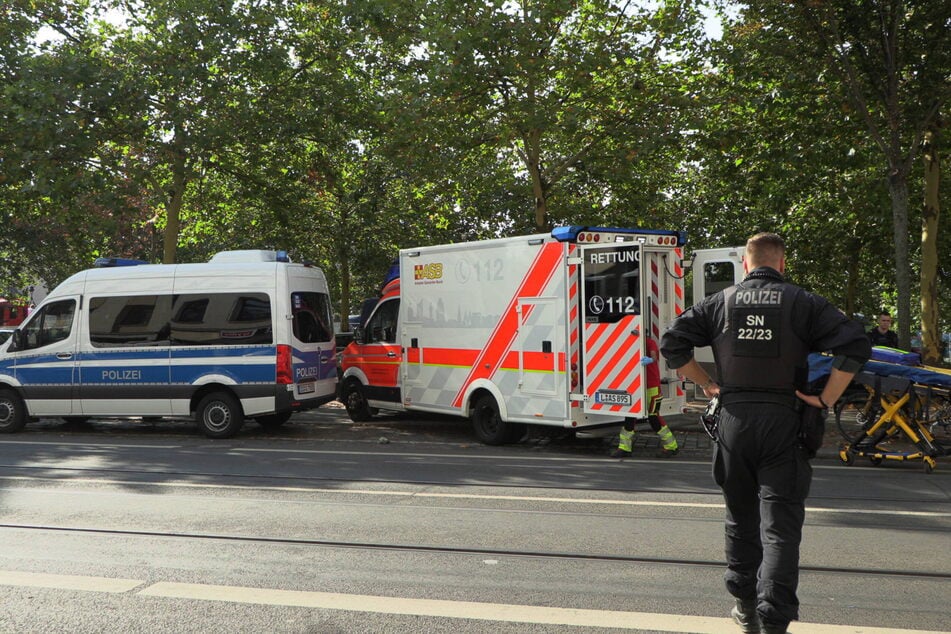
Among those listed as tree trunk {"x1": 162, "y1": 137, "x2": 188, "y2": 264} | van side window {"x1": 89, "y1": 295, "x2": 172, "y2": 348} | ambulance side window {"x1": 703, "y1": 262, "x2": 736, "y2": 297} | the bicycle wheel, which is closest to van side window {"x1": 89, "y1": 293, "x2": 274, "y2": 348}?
van side window {"x1": 89, "y1": 295, "x2": 172, "y2": 348}

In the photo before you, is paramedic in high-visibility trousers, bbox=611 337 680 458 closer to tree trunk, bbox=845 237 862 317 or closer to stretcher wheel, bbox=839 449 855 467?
stretcher wheel, bbox=839 449 855 467

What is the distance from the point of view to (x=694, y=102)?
14797 millimetres

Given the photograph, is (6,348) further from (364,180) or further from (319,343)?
(364,180)

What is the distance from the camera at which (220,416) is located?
11.9 metres

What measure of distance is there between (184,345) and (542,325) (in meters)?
5.19

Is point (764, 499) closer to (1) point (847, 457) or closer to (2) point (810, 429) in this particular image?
(2) point (810, 429)

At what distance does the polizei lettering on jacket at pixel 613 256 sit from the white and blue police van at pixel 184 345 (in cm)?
439

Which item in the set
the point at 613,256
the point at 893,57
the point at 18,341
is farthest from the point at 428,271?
the point at 893,57

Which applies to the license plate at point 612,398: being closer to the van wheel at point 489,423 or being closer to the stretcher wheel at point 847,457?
the van wheel at point 489,423

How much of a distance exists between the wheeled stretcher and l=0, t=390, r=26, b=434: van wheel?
1114cm

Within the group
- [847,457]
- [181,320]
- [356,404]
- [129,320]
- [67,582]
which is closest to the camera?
[67,582]

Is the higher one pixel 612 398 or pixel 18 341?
pixel 18 341

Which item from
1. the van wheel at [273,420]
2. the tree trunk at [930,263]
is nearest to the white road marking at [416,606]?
the van wheel at [273,420]

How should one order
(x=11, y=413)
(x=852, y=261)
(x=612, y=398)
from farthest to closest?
(x=852, y=261) < (x=11, y=413) < (x=612, y=398)
